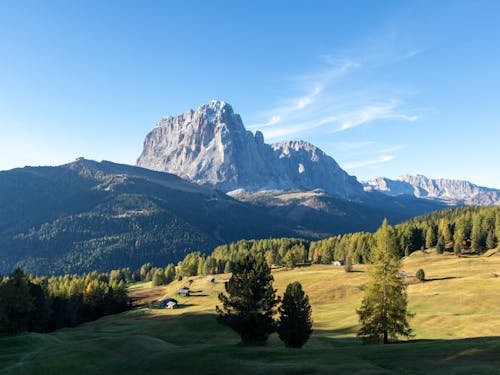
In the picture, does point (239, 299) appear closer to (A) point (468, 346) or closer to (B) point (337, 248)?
(A) point (468, 346)

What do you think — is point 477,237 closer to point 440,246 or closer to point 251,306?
point 440,246


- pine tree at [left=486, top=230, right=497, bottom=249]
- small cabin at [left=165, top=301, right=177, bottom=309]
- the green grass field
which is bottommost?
small cabin at [left=165, top=301, right=177, bottom=309]

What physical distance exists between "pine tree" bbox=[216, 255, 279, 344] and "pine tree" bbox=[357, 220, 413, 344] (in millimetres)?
12168

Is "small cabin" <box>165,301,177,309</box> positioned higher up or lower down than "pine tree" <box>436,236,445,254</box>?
lower down

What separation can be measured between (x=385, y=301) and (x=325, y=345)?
1427cm

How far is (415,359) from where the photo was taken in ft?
101

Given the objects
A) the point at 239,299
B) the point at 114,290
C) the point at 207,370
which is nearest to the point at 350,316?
the point at 239,299

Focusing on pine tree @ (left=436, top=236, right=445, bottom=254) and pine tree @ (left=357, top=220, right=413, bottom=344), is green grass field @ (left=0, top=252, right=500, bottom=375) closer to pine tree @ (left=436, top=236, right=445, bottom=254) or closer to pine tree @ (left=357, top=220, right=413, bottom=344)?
pine tree @ (left=357, top=220, right=413, bottom=344)

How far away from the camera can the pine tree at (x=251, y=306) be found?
4762 centimetres

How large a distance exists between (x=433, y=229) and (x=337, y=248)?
46.4 metres

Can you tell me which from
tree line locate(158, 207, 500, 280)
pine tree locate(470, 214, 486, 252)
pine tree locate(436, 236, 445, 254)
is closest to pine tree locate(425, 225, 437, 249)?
tree line locate(158, 207, 500, 280)

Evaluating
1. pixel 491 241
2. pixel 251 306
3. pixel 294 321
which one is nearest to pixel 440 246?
pixel 491 241

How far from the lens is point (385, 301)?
47875mm

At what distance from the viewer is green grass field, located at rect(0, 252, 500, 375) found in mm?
30531
